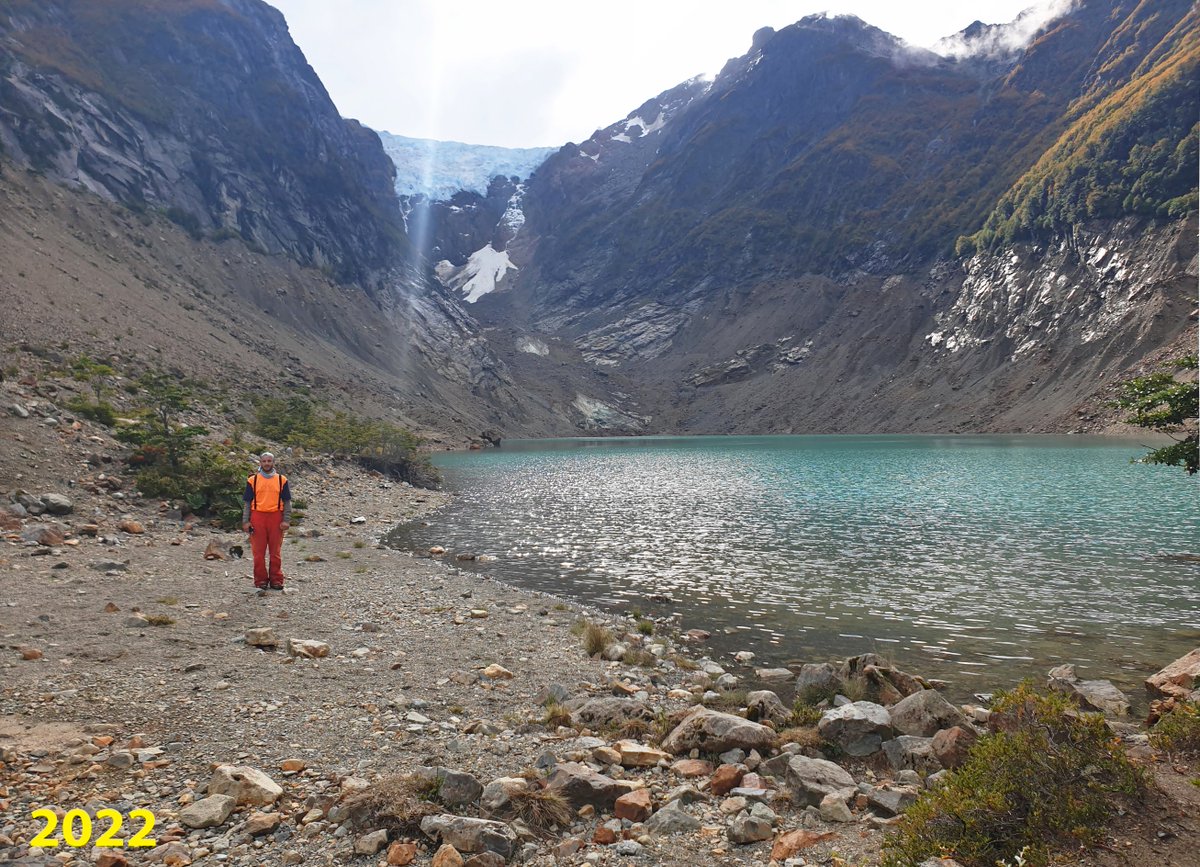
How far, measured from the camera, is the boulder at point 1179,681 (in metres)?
10.1

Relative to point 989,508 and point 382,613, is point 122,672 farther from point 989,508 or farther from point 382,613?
point 989,508

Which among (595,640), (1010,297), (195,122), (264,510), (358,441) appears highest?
(195,122)

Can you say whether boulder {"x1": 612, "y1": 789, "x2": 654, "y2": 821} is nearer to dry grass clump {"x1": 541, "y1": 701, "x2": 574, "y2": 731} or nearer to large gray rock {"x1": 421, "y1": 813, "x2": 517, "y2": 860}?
large gray rock {"x1": 421, "y1": 813, "x2": 517, "y2": 860}

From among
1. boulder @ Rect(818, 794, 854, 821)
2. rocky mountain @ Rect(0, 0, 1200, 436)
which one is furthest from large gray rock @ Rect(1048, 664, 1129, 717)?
rocky mountain @ Rect(0, 0, 1200, 436)

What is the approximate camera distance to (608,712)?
9961mm

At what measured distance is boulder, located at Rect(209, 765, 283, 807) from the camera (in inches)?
260

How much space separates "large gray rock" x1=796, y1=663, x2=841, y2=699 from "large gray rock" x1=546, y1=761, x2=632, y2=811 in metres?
5.27

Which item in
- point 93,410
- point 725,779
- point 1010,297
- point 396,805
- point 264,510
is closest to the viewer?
point 396,805

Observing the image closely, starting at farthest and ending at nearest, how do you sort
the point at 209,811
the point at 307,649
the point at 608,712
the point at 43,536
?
1. the point at 43,536
2. the point at 307,649
3. the point at 608,712
4. the point at 209,811

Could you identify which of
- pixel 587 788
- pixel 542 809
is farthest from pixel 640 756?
pixel 542 809

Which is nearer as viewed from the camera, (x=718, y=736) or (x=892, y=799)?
(x=892, y=799)

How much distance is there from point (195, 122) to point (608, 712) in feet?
536

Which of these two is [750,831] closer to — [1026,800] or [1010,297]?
[1026,800]

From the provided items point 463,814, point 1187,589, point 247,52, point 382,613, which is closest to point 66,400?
point 382,613
